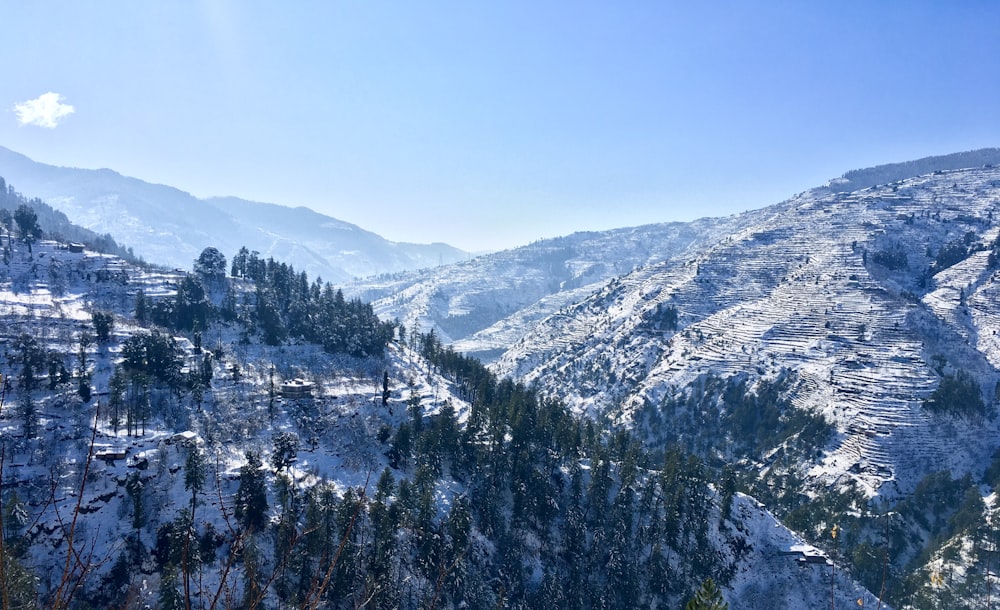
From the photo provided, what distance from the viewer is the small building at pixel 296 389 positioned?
109 m

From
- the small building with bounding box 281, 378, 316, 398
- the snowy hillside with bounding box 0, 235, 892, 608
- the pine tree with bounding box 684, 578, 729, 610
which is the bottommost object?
the snowy hillside with bounding box 0, 235, 892, 608

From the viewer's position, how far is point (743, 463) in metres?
158

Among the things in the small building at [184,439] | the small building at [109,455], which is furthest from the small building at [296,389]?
the small building at [109,455]

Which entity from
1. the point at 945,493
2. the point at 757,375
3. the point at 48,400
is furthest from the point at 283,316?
the point at 945,493

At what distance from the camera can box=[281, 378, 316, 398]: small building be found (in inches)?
4294

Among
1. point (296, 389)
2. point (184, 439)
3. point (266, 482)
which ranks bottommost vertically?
point (266, 482)

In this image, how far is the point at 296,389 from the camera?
109m

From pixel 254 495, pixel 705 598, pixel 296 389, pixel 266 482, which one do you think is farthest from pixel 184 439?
pixel 705 598

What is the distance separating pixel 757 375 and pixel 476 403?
119 m

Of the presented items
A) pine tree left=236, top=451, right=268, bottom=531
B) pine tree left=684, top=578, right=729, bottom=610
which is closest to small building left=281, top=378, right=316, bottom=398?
pine tree left=236, top=451, right=268, bottom=531

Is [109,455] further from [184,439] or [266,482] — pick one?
[266,482]

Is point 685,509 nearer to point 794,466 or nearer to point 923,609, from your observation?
point 923,609

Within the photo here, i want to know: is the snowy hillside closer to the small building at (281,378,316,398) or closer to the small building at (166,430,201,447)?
the small building at (166,430,201,447)

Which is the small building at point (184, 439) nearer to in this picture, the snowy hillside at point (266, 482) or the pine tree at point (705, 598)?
the snowy hillside at point (266, 482)
